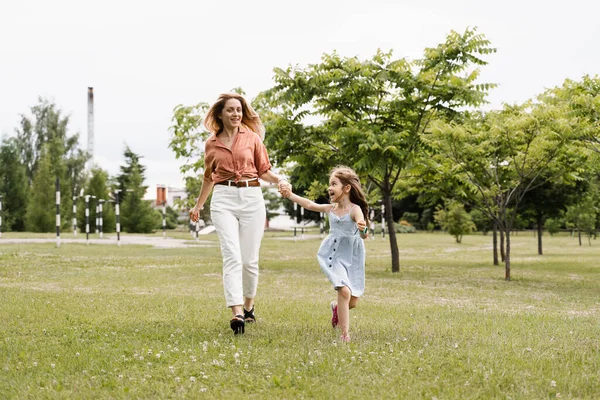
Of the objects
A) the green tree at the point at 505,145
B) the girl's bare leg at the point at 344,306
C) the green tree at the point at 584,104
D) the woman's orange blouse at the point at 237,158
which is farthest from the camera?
the green tree at the point at 505,145

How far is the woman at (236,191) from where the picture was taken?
6680mm

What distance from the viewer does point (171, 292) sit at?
11.1 m

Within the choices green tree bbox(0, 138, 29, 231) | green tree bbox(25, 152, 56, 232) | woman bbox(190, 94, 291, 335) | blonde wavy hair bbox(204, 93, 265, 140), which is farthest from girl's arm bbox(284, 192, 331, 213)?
green tree bbox(0, 138, 29, 231)

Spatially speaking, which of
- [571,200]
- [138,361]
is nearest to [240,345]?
[138,361]

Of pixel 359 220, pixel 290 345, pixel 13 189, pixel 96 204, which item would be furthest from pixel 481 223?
pixel 290 345

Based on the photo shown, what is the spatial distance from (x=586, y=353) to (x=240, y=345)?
304 centimetres

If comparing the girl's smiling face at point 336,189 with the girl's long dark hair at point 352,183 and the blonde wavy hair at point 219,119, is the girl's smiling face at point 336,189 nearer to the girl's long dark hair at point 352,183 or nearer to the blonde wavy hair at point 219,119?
the girl's long dark hair at point 352,183

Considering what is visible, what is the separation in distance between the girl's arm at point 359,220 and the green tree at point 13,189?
47.9 metres

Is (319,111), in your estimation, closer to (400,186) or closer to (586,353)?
(400,186)

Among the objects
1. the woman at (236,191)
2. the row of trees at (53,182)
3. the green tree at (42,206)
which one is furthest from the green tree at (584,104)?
the green tree at (42,206)

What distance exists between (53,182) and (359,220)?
4445 cm

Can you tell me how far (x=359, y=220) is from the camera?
251 inches

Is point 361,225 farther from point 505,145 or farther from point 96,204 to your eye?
point 96,204

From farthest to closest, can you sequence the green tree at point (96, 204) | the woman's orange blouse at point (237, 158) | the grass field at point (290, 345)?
the green tree at point (96, 204) → the woman's orange blouse at point (237, 158) → the grass field at point (290, 345)
